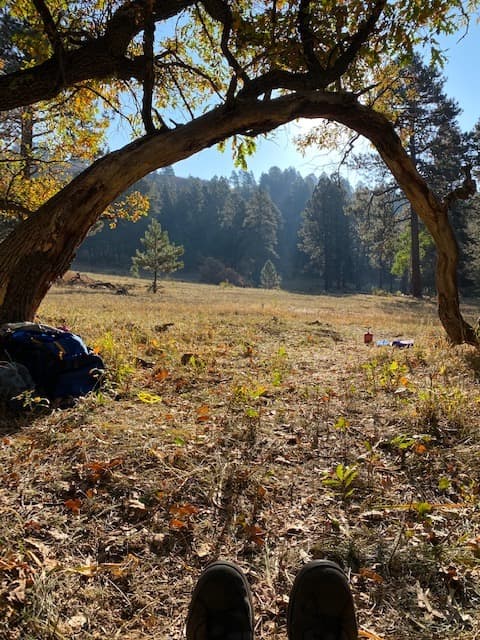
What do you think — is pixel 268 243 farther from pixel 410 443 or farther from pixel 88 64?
pixel 410 443

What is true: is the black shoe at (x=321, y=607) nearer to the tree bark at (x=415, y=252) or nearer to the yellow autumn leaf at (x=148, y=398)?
the yellow autumn leaf at (x=148, y=398)

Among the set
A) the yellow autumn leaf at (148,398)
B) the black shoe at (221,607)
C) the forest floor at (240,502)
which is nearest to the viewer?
the black shoe at (221,607)

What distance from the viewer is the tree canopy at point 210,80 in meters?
4.55

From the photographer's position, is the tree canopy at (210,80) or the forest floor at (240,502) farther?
the tree canopy at (210,80)

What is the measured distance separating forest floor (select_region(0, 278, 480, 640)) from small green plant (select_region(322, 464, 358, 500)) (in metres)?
0.01

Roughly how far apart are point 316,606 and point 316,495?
2.84 feet

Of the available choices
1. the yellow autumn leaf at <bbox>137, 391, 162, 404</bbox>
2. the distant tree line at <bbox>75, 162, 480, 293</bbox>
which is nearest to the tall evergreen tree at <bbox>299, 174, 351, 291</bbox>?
the distant tree line at <bbox>75, 162, 480, 293</bbox>

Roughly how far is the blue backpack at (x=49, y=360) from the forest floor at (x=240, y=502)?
242mm

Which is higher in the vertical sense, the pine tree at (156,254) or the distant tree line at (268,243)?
the distant tree line at (268,243)

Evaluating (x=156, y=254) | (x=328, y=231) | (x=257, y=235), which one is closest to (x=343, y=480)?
(x=156, y=254)

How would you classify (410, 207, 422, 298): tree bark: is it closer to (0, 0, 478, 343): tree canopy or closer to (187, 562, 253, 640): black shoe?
(0, 0, 478, 343): tree canopy

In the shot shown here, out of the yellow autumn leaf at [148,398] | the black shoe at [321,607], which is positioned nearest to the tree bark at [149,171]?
the yellow autumn leaf at [148,398]

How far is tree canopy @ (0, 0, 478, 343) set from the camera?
455 cm

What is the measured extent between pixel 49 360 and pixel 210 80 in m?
4.55
